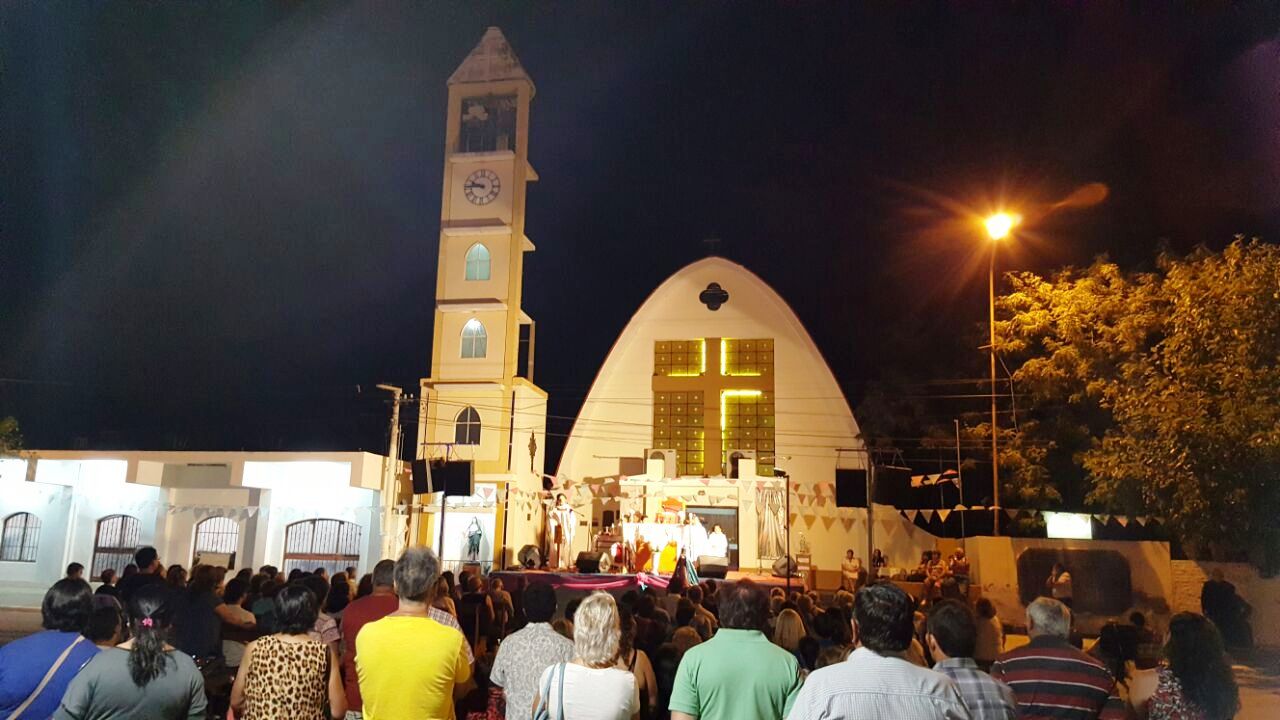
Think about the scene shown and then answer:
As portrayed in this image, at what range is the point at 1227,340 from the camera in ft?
40.8

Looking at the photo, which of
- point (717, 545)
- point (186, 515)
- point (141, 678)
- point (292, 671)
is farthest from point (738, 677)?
point (186, 515)

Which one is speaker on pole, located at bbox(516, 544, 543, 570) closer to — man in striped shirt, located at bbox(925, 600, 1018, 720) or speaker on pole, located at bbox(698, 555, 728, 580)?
speaker on pole, located at bbox(698, 555, 728, 580)

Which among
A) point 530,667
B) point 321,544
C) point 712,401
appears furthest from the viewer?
point 712,401

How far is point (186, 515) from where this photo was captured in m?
22.2

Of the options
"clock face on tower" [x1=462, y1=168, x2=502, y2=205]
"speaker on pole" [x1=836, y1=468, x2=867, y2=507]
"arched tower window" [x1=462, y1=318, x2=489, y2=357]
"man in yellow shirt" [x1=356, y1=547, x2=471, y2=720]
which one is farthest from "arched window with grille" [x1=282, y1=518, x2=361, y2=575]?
"man in yellow shirt" [x1=356, y1=547, x2=471, y2=720]

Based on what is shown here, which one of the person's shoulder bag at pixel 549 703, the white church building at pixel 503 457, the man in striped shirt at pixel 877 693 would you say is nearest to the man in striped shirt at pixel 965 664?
the man in striped shirt at pixel 877 693

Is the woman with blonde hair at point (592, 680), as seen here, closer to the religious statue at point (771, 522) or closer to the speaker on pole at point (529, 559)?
the speaker on pole at point (529, 559)

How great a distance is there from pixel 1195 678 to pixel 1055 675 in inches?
22.8

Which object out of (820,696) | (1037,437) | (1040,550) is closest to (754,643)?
(820,696)

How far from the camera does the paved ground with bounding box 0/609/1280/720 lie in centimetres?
940

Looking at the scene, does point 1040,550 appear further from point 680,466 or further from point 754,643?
point 754,643

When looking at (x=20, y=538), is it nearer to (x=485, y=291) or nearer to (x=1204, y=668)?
(x=485, y=291)

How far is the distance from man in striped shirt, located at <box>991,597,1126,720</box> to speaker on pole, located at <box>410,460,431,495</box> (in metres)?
16.9

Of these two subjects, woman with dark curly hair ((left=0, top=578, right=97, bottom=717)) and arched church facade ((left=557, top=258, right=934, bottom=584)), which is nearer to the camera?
woman with dark curly hair ((left=0, top=578, right=97, bottom=717))
